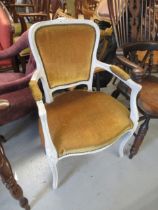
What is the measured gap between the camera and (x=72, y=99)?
1.39 metres

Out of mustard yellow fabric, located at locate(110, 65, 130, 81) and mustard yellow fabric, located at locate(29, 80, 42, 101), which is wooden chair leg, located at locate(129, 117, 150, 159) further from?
mustard yellow fabric, located at locate(29, 80, 42, 101)

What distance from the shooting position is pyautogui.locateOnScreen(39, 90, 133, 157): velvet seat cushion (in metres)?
1.07

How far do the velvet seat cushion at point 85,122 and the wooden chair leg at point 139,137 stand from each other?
0.21 metres

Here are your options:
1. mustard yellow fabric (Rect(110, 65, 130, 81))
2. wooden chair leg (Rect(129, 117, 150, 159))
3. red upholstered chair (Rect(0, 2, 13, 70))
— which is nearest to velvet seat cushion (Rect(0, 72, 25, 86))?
red upholstered chair (Rect(0, 2, 13, 70))

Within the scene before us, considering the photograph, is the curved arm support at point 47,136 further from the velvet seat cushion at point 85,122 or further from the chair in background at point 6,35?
the chair in background at point 6,35

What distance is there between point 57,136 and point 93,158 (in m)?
0.54

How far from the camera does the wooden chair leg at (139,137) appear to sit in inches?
54.6

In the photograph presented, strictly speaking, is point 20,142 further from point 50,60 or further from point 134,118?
point 134,118

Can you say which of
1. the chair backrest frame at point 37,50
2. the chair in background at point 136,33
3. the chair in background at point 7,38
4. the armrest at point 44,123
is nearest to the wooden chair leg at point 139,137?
the chair in background at point 136,33

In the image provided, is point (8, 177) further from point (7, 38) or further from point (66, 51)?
point (7, 38)

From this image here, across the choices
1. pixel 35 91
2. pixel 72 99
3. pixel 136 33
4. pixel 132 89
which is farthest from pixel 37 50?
pixel 136 33

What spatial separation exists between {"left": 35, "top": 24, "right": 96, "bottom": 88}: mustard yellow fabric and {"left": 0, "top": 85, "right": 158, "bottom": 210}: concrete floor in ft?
1.99

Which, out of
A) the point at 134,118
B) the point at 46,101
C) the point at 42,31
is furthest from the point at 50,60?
the point at 134,118

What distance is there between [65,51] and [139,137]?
0.79 metres
